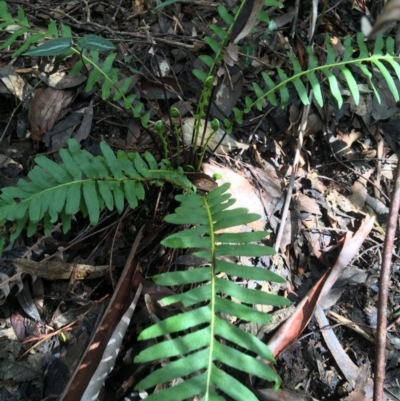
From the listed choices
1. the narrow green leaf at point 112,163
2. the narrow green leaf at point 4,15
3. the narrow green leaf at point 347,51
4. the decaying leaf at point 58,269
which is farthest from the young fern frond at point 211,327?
the narrow green leaf at point 4,15

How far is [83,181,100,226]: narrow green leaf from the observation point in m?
1.43

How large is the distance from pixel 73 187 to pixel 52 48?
1.66 feet

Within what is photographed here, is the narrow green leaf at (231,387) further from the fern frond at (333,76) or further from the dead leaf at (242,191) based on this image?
the fern frond at (333,76)

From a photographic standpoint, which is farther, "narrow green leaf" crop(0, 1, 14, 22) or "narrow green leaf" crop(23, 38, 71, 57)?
"narrow green leaf" crop(0, 1, 14, 22)

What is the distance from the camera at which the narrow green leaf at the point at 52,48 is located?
4.87 feet

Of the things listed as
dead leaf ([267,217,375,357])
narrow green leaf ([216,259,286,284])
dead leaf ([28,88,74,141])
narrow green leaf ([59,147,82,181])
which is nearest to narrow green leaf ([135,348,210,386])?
narrow green leaf ([216,259,286,284])

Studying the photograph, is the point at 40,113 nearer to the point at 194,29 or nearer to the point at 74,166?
the point at 74,166

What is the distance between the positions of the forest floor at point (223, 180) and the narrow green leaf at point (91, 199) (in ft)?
0.92

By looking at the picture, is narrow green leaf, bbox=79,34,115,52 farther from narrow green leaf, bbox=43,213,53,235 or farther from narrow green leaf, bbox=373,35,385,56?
narrow green leaf, bbox=373,35,385,56

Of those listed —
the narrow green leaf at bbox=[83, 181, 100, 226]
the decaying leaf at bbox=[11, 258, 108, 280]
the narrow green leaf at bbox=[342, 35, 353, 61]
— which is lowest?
the decaying leaf at bbox=[11, 258, 108, 280]

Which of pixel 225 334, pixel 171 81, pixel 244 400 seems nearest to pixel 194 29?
pixel 171 81

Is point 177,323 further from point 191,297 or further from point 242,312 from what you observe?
point 242,312

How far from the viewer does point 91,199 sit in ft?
4.82

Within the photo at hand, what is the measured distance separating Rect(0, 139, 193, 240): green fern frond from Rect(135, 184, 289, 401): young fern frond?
0.86 ft
